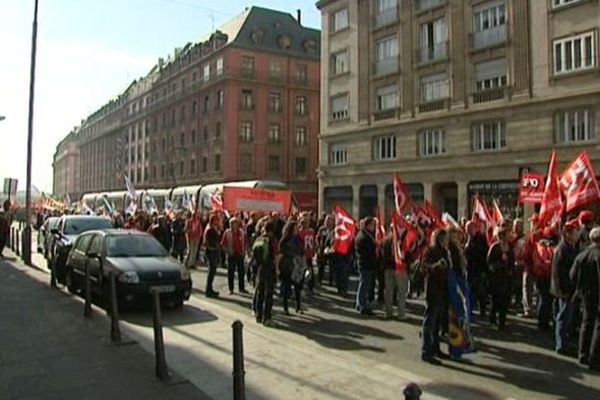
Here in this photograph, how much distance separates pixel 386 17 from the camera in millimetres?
37656

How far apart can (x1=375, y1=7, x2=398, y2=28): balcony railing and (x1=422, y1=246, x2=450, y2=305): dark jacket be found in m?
31.4

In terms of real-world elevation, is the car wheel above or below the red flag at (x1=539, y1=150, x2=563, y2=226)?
below

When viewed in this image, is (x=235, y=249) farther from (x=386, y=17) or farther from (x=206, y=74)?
(x=206, y=74)

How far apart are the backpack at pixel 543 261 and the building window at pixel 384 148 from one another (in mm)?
26337

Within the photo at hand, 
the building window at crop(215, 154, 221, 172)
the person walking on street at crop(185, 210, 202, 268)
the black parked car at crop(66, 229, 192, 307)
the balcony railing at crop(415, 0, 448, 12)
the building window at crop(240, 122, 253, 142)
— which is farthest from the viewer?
the building window at crop(215, 154, 221, 172)

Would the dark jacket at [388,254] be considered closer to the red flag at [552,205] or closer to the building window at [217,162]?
the red flag at [552,205]

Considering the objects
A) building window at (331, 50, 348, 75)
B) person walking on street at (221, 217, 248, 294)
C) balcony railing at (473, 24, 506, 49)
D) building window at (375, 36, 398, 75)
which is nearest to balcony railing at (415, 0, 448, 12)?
building window at (375, 36, 398, 75)

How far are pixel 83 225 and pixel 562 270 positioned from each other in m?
13.6

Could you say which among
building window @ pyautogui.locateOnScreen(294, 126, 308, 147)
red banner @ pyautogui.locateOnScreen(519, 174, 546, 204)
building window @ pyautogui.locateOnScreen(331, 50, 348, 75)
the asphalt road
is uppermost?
building window @ pyautogui.locateOnScreen(331, 50, 348, 75)

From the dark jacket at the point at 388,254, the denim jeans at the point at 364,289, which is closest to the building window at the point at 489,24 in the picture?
the dark jacket at the point at 388,254

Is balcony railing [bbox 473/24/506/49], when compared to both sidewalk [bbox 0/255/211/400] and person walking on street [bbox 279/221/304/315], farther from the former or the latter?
sidewalk [bbox 0/255/211/400]

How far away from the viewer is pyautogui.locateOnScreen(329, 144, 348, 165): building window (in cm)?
4034

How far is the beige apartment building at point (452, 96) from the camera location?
2750 cm

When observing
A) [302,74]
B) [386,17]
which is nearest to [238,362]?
[386,17]
